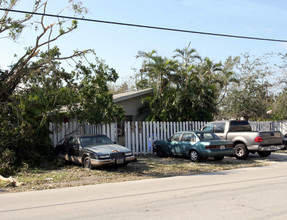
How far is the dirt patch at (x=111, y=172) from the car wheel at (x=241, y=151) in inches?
20.3

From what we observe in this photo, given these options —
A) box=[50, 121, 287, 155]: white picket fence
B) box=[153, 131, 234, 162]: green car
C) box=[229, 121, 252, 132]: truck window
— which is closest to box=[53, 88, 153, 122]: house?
box=[50, 121, 287, 155]: white picket fence

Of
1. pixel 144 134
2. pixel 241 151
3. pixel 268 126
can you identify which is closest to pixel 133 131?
pixel 144 134

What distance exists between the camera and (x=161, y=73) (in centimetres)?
2256

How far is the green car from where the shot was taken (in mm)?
14055

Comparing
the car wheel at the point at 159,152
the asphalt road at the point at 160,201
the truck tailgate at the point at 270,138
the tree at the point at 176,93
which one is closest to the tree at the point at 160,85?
the tree at the point at 176,93

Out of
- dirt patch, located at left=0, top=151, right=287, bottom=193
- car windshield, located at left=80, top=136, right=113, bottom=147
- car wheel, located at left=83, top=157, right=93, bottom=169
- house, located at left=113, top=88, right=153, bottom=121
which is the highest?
house, located at left=113, top=88, right=153, bottom=121

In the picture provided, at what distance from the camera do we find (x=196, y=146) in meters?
14.5

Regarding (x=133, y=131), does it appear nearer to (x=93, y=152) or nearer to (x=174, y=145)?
(x=174, y=145)

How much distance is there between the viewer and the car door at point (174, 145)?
51.3ft

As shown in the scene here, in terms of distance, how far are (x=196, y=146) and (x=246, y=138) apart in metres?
2.92

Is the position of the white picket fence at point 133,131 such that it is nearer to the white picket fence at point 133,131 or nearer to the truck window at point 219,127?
the white picket fence at point 133,131

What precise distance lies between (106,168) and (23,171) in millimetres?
→ 3196

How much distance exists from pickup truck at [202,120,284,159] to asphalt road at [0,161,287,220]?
18.0 feet

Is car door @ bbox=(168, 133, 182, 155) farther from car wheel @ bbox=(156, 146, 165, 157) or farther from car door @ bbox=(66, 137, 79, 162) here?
car door @ bbox=(66, 137, 79, 162)
